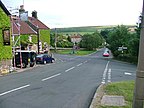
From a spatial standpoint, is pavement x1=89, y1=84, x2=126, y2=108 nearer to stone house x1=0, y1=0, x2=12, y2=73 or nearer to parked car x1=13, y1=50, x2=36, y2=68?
stone house x1=0, y1=0, x2=12, y2=73

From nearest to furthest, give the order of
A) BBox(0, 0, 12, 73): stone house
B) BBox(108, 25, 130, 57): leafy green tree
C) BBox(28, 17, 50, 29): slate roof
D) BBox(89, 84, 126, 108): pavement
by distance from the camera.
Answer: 1. BBox(89, 84, 126, 108): pavement
2. BBox(0, 0, 12, 73): stone house
3. BBox(108, 25, 130, 57): leafy green tree
4. BBox(28, 17, 50, 29): slate roof

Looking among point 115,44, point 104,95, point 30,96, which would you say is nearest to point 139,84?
point 104,95

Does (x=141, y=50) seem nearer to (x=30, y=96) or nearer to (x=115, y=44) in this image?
(x=30, y=96)

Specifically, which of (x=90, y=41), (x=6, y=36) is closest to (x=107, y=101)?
(x=6, y=36)

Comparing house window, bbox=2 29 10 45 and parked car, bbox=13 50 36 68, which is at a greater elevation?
house window, bbox=2 29 10 45

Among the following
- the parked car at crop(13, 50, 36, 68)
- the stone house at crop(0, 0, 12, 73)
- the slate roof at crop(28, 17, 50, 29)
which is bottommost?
the parked car at crop(13, 50, 36, 68)

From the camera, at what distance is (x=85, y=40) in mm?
117438

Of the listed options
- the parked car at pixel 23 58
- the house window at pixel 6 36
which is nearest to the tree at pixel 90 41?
the parked car at pixel 23 58

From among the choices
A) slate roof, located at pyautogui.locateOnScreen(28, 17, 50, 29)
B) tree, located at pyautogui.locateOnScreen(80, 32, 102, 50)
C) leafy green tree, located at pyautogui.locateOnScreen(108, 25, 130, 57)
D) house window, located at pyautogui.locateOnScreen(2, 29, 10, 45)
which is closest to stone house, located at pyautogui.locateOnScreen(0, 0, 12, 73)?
house window, located at pyautogui.locateOnScreen(2, 29, 10, 45)

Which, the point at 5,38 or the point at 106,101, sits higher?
the point at 5,38

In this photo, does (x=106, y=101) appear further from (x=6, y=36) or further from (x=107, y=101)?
(x=6, y=36)

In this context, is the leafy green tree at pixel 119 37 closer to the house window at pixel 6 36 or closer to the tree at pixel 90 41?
the house window at pixel 6 36

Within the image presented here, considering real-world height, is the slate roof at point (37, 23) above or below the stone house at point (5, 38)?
above

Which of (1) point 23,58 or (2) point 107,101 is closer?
(2) point 107,101
